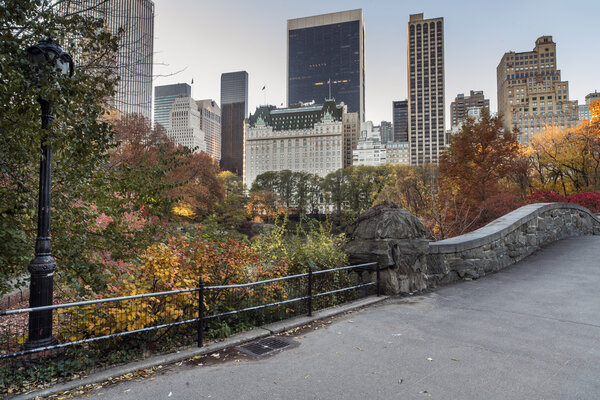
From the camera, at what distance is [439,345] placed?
4523 mm

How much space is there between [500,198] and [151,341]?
1537 cm

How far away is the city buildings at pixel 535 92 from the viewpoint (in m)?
126

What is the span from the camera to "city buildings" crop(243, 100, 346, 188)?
166m

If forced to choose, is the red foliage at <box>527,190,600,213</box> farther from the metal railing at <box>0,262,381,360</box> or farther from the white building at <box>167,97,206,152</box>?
the white building at <box>167,97,206,152</box>

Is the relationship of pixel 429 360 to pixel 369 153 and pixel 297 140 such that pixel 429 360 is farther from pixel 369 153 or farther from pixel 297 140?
pixel 369 153

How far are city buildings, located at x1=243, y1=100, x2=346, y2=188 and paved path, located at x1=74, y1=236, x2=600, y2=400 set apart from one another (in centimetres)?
16027

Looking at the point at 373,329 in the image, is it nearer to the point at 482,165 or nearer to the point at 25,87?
the point at 25,87

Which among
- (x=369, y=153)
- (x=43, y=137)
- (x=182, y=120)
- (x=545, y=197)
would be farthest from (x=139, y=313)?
(x=182, y=120)

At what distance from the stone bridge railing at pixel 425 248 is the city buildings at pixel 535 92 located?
Answer: 112 meters

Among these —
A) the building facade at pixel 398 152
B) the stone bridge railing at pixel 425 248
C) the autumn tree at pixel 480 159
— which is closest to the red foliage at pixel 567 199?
the autumn tree at pixel 480 159

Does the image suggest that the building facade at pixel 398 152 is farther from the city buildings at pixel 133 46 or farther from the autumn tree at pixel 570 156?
the city buildings at pixel 133 46

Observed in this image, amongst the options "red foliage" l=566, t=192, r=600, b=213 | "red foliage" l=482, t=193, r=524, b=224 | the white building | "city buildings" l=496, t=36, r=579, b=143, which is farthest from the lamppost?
the white building

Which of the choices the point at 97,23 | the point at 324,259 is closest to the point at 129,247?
the point at 97,23

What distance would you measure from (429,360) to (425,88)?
206m
